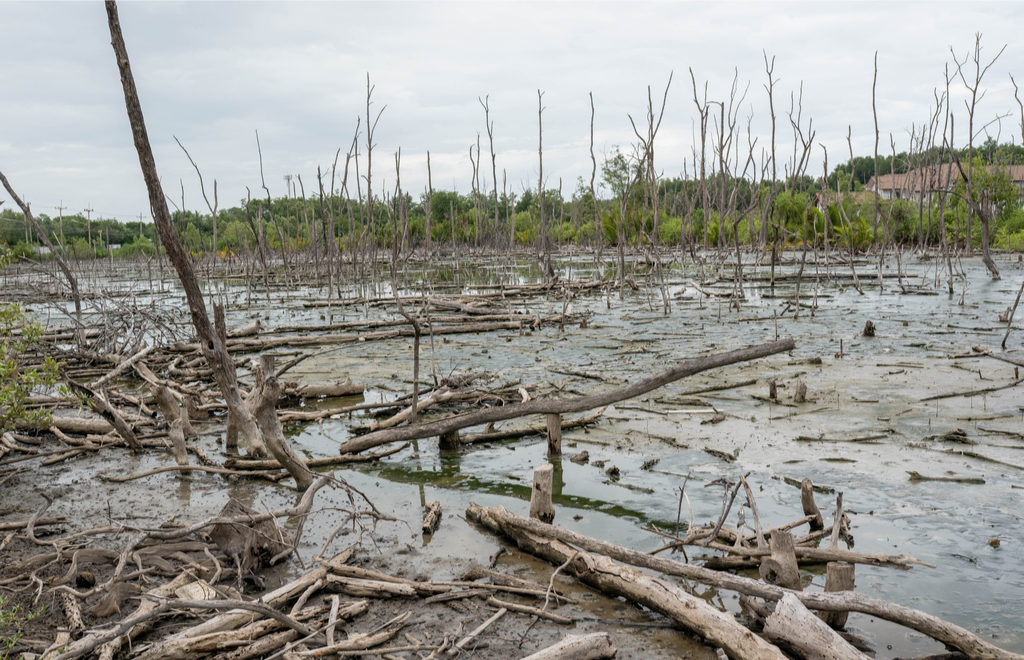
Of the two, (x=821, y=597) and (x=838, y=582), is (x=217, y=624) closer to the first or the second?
(x=821, y=597)

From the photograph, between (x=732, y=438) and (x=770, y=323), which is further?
(x=770, y=323)

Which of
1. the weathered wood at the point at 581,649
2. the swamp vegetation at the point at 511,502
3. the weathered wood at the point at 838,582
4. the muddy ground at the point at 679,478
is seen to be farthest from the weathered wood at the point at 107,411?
the weathered wood at the point at 838,582

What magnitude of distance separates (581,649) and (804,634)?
0.80 metres

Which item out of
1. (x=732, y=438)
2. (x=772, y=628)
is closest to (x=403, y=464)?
(x=732, y=438)

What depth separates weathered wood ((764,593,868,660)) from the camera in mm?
2621

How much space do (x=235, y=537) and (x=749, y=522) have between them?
9.16ft

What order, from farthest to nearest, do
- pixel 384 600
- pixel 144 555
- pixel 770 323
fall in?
pixel 770 323 < pixel 144 555 < pixel 384 600

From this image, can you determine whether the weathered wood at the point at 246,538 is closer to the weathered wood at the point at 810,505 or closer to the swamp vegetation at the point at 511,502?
the swamp vegetation at the point at 511,502

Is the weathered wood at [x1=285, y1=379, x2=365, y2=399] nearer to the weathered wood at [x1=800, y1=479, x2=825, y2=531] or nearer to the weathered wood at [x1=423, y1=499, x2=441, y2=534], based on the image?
the weathered wood at [x1=423, y1=499, x2=441, y2=534]

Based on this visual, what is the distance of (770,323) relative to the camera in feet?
39.0

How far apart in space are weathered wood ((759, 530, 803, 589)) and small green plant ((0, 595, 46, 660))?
9.91 ft

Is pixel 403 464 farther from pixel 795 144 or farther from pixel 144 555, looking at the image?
pixel 795 144

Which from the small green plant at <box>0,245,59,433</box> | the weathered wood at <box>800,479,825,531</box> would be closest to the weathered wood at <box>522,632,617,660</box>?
the weathered wood at <box>800,479,825,531</box>

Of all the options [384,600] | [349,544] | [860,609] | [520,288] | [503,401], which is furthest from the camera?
[520,288]
